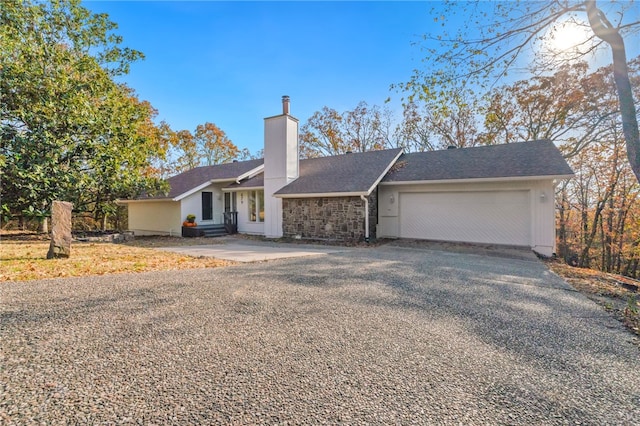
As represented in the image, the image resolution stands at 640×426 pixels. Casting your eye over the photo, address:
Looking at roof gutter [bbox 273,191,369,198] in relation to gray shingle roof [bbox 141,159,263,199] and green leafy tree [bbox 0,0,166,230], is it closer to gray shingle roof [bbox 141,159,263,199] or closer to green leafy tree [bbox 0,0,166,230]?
gray shingle roof [bbox 141,159,263,199]

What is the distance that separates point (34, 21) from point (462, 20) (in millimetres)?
15145

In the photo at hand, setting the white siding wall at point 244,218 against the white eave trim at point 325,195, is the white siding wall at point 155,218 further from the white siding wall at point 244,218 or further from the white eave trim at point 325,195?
the white eave trim at point 325,195

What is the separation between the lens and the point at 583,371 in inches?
107

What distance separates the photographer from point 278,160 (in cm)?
1482

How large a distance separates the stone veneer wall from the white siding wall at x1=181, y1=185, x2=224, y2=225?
4.63 metres

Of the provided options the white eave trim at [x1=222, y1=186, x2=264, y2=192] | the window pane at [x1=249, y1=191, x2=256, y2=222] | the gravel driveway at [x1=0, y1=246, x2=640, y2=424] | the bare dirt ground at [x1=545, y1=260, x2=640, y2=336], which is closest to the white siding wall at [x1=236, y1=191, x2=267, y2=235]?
the window pane at [x1=249, y1=191, x2=256, y2=222]

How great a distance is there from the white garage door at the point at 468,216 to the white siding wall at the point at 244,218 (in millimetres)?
7475

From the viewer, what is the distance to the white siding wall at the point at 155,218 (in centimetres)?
1554

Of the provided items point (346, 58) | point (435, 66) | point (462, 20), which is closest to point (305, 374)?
point (435, 66)

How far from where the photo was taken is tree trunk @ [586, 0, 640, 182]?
18.5 feet

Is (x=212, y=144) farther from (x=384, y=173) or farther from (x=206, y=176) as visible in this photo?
(x=384, y=173)

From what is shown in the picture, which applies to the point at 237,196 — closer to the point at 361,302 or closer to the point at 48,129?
the point at 48,129

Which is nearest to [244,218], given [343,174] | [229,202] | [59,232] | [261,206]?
[261,206]

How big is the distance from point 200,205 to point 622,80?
16.0 metres
